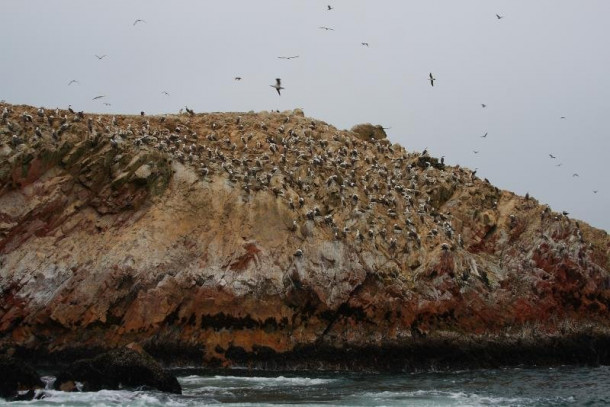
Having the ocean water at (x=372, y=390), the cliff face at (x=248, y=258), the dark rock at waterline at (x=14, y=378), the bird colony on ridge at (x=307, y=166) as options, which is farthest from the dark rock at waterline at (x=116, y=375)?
the bird colony on ridge at (x=307, y=166)

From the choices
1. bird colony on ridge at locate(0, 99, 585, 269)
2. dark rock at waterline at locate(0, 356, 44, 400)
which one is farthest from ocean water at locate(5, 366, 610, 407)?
bird colony on ridge at locate(0, 99, 585, 269)

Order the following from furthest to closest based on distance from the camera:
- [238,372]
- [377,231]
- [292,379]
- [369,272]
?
1. [377,231]
2. [369,272]
3. [238,372]
4. [292,379]

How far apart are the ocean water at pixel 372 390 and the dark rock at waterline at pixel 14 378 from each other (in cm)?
80

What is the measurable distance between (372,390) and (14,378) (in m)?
13.4

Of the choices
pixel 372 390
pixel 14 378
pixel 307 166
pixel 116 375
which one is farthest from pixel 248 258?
pixel 14 378

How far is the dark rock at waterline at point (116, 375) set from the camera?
84.2 ft

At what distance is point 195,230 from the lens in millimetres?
39344

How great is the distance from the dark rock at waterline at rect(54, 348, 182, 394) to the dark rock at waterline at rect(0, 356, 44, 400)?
979mm

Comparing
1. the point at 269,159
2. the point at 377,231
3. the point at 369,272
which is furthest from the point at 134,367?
the point at 269,159

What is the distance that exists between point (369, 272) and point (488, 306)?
700 centimetres

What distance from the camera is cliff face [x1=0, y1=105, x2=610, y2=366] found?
117 feet

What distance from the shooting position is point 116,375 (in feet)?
84.4

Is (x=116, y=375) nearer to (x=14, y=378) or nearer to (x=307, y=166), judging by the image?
(x=14, y=378)

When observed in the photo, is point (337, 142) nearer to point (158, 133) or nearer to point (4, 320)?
point (158, 133)
